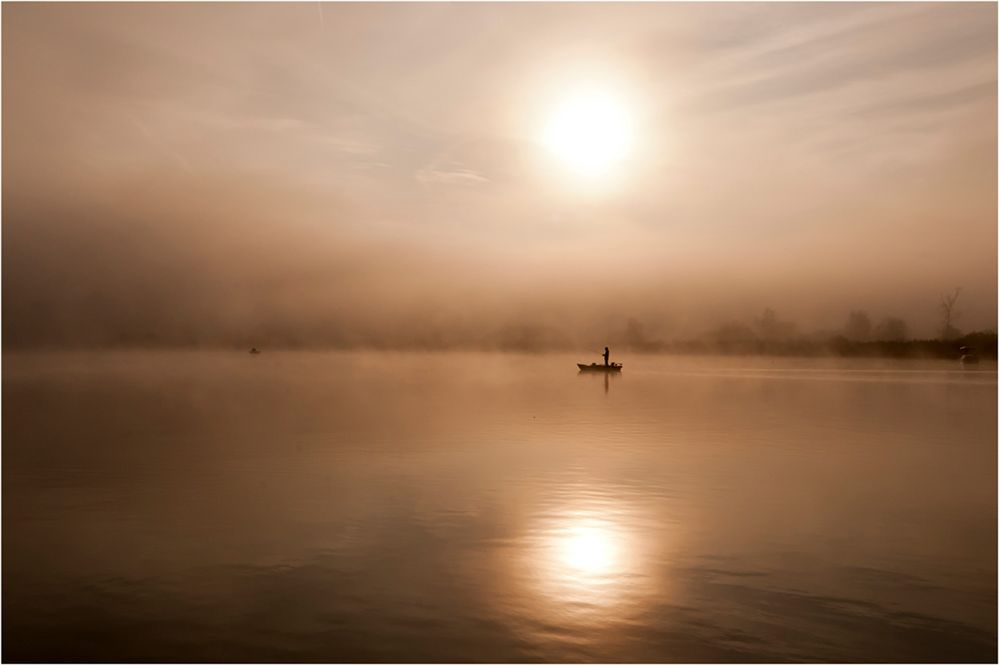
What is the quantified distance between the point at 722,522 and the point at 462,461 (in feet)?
36.2

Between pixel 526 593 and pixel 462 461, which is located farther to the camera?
pixel 462 461

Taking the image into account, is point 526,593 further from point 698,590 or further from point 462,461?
point 462,461

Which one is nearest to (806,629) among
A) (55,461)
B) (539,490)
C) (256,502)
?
(539,490)

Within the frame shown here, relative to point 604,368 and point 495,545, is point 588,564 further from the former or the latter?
point 604,368

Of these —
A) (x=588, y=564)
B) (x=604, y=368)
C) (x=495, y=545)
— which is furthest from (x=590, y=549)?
(x=604, y=368)

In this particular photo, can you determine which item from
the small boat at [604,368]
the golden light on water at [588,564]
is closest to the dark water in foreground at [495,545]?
the golden light on water at [588,564]

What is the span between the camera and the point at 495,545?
1655 centimetres

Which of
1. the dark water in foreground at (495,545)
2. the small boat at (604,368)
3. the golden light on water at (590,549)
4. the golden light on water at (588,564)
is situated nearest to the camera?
the dark water in foreground at (495,545)

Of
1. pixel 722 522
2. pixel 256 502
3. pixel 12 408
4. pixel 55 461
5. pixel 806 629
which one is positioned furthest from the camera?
pixel 12 408

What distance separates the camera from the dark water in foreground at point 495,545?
37.9 ft

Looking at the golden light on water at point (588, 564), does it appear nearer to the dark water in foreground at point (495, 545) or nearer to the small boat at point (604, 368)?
the dark water in foreground at point (495, 545)

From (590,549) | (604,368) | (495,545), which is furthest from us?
(604,368)

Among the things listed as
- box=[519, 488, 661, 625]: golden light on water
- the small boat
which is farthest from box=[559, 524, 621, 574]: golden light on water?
the small boat

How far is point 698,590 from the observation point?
1366 centimetres
